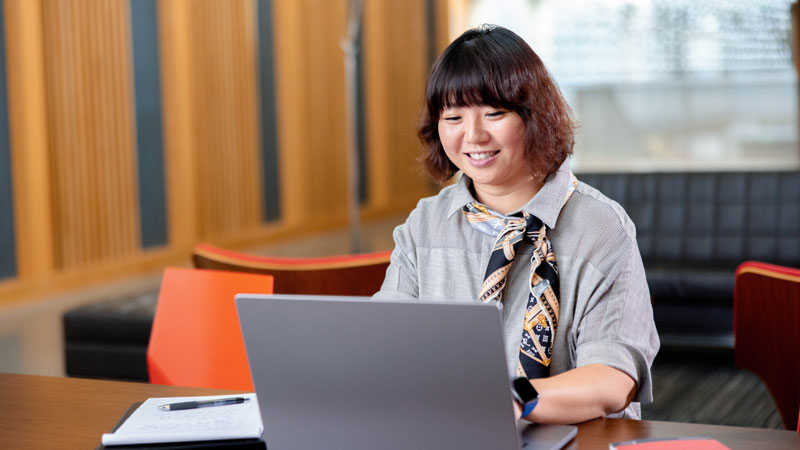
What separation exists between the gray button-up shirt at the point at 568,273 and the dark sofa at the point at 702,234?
6.89ft

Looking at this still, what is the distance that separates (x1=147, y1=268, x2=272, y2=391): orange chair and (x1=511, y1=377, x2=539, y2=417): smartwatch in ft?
3.10

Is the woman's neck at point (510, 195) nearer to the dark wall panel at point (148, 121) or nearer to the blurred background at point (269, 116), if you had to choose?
the blurred background at point (269, 116)

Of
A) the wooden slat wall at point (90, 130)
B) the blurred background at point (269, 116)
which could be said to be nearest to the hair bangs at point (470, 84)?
the blurred background at point (269, 116)

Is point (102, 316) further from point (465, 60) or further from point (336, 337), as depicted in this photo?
point (336, 337)

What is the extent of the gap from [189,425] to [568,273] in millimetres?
637

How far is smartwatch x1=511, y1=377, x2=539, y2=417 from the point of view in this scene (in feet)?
3.85

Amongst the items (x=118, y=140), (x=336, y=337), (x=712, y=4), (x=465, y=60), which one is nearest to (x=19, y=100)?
(x=118, y=140)

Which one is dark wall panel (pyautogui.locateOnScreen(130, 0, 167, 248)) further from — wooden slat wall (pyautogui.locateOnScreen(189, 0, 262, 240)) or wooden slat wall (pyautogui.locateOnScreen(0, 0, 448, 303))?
wooden slat wall (pyautogui.locateOnScreen(189, 0, 262, 240))

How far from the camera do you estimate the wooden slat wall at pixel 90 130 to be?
5.46 meters

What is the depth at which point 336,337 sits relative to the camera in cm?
107

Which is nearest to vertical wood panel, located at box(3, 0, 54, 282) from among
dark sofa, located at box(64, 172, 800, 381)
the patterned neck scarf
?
dark sofa, located at box(64, 172, 800, 381)

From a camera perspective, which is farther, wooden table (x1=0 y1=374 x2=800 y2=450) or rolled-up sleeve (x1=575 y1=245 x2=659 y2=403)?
rolled-up sleeve (x1=575 y1=245 x2=659 y2=403)

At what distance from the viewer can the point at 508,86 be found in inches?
58.7

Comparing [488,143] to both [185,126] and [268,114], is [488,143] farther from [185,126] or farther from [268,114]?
[268,114]
